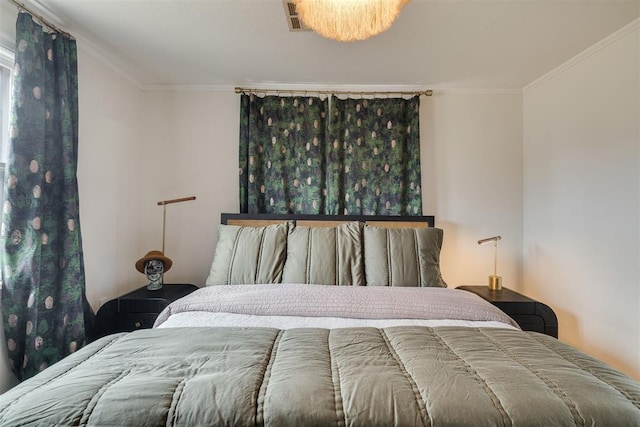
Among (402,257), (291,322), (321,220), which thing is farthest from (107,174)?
(402,257)

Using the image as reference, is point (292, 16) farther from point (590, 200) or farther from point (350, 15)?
point (590, 200)

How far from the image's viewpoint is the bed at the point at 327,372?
2.47 ft

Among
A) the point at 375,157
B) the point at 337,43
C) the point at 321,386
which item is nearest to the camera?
the point at 321,386

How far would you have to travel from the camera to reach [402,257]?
6.54ft

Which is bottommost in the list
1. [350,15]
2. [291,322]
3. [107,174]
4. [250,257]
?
[291,322]

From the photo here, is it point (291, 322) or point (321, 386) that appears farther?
point (291, 322)

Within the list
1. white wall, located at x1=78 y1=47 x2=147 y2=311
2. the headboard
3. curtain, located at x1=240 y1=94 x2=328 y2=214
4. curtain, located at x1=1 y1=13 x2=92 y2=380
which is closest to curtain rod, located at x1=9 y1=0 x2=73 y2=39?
curtain, located at x1=1 y1=13 x2=92 y2=380

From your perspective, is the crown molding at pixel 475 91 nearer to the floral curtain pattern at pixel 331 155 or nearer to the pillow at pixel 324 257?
the floral curtain pattern at pixel 331 155

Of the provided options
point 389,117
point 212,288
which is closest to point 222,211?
point 212,288

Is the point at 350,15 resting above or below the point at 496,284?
above

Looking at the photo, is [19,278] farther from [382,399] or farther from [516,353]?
[516,353]

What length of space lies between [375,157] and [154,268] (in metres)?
2.02

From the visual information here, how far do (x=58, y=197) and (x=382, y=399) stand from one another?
206 centimetres

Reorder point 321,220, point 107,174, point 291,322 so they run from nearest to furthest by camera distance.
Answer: point 291,322 → point 107,174 → point 321,220
